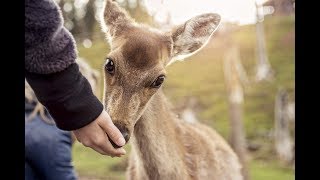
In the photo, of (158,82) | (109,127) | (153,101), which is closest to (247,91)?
(153,101)

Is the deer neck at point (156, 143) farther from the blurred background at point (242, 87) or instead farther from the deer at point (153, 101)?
the blurred background at point (242, 87)

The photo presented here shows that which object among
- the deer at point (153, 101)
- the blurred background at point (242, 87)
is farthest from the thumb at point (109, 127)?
the blurred background at point (242, 87)

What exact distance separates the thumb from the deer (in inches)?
12.9

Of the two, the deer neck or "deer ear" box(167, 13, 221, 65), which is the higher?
"deer ear" box(167, 13, 221, 65)

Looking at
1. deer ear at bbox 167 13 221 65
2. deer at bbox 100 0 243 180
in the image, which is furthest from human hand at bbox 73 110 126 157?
deer ear at bbox 167 13 221 65

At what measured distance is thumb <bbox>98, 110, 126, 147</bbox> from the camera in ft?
3.76

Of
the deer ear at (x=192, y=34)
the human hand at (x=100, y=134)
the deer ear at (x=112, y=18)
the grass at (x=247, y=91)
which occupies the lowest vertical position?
the grass at (x=247, y=91)

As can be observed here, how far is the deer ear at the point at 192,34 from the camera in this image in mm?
1783

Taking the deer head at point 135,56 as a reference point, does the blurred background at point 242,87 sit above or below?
below

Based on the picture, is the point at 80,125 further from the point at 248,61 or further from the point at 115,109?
the point at 248,61

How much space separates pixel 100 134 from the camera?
1.15 m

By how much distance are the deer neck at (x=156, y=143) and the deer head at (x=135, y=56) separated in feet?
0.50

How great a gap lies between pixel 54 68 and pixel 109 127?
164 millimetres

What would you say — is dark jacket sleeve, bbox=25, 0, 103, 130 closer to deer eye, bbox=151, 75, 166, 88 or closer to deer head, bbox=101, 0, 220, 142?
deer head, bbox=101, 0, 220, 142
